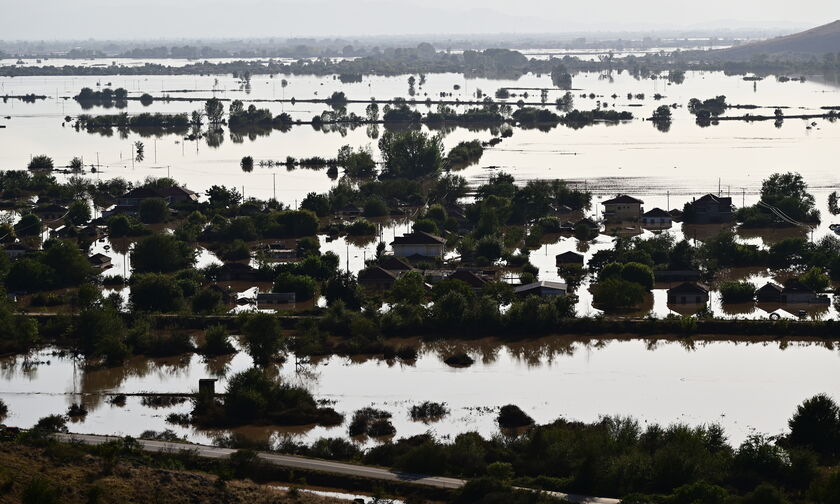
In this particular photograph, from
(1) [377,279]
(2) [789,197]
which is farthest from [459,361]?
(2) [789,197]

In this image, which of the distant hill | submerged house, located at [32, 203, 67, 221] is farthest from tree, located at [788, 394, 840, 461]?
the distant hill

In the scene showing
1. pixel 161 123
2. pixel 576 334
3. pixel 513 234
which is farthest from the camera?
pixel 161 123

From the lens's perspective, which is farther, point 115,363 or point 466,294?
point 466,294

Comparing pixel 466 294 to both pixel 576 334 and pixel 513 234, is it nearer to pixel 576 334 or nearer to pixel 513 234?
Answer: pixel 576 334

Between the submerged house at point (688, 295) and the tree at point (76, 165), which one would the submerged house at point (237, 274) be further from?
the tree at point (76, 165)

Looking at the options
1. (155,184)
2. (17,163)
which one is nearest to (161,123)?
(17,163)

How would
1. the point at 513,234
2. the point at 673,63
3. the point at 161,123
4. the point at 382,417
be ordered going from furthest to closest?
the point at 673,63 → the point at 161,123 → the point at 513,234 → the point at 382,417

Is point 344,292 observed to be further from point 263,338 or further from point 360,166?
point 360,166
